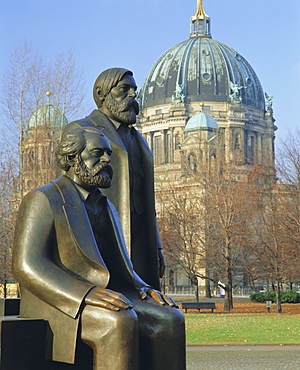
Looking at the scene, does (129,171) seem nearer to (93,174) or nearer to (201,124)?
(93,174)

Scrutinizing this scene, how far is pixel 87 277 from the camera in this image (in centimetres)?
400

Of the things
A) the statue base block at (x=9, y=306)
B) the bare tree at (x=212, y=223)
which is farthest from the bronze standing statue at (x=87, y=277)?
the bare tree at (x=212, y=223)

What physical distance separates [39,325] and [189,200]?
120 feet

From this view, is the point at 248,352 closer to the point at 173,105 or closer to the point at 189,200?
the point at 189,200

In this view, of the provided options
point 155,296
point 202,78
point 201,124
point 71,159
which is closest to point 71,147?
point 71,159

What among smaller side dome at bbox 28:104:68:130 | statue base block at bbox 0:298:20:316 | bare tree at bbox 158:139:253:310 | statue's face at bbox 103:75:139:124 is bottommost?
statue base block at bbox 0:298:20:316

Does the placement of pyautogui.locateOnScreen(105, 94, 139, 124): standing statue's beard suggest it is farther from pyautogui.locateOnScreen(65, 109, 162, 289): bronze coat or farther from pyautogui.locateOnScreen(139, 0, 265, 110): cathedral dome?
pyautogui.locateOnScreen(139, 0, 265, 110): cathedral dome

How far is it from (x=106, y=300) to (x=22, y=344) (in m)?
0.53

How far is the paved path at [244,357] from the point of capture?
1263cm

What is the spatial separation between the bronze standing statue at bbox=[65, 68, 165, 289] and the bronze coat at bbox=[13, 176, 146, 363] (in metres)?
1.77

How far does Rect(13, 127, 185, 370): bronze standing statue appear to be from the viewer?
3.69m

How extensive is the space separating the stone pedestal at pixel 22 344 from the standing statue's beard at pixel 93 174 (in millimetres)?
907

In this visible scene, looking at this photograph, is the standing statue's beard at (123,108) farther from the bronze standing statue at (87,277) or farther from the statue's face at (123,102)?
the bronze standing statue at (87,277)

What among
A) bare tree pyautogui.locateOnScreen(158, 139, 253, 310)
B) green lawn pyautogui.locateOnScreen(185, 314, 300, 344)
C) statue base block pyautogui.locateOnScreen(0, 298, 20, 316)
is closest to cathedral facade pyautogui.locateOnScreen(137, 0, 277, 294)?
bare tree pyautogui.locateOnScreen(158, 139, 253, 310)
